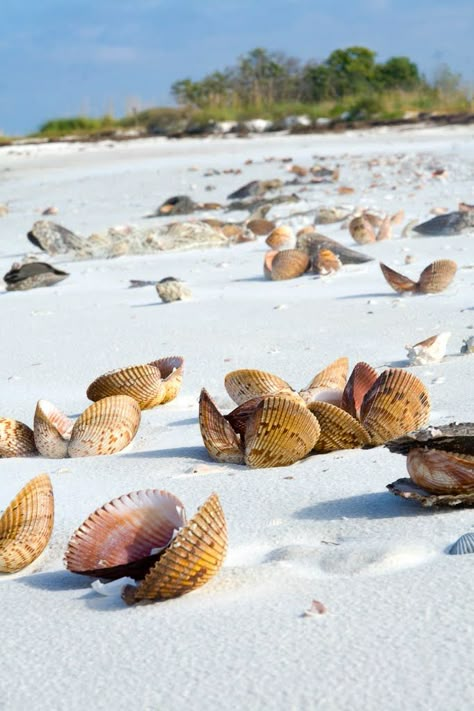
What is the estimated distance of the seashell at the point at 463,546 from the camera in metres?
1.86

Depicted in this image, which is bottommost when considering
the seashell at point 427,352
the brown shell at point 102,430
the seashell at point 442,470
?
the seashell at point 427,352

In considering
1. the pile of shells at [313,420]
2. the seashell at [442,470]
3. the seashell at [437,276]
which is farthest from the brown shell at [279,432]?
the seashell at [437,276]

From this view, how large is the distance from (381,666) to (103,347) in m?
3.17

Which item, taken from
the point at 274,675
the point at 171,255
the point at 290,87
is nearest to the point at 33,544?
the point at 274,675

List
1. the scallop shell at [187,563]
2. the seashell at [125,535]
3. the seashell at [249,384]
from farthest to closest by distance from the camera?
the seashell at [249,384], the seashell at [125,535], the scallop shell at [187,563]

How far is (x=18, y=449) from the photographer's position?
2906 millimetres

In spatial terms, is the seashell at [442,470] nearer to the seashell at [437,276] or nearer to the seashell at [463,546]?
the seashell at [463,546]

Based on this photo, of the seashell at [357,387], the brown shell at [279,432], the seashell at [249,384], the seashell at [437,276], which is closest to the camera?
the brown shell at [279,432]

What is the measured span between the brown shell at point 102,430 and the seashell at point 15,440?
0.15 metres

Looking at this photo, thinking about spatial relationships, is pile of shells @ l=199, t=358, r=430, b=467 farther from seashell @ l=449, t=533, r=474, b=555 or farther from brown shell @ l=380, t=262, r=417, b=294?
brown shell @ l=380, t=262, r=417, b=294

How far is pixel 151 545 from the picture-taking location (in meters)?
1.97

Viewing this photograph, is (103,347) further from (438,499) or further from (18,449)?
(438,499)

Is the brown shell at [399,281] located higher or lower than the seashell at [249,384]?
lower

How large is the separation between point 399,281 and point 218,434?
249 centimetres
